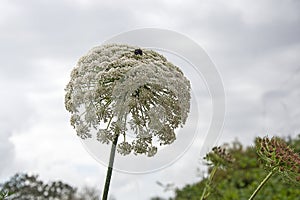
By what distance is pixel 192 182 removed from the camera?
964 cm

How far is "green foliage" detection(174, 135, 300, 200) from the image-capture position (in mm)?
6652

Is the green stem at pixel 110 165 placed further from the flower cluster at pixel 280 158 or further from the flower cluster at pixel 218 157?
the flower cluster at pixel 218 157

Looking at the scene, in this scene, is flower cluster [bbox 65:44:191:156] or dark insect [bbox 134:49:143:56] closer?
flower cluster [bbox 65:44:191:156]

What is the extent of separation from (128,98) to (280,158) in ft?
3.19

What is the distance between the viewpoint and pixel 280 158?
2.79 m

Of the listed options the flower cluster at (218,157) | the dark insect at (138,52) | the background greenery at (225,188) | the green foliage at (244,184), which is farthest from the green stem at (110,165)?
the green foliage at (244,184)

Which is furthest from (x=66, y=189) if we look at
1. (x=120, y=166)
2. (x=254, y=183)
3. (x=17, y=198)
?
(x=120, y=166)

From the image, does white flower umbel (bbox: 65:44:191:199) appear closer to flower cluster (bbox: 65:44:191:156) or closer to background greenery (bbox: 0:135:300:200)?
flower cluster (bbox: 65:44:191:156)

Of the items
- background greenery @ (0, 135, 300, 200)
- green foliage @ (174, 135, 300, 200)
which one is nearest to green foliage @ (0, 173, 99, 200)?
background greenery @ (0, 135, 300, 200)

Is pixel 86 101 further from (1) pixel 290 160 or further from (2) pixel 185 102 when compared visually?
(1) pixel 290 160

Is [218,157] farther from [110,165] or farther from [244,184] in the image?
[244,184]

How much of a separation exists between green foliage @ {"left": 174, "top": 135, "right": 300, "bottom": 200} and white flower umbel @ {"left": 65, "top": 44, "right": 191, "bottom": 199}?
3182mm

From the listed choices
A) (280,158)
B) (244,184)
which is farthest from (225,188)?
(280,158)

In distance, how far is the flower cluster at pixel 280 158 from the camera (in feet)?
9.14
